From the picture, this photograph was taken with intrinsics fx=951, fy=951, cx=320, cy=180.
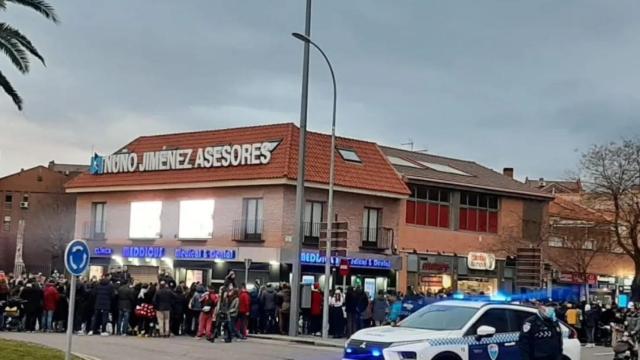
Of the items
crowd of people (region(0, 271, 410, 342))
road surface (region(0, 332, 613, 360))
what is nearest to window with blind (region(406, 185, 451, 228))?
crowd of people (region(0, 271, 410, 342))

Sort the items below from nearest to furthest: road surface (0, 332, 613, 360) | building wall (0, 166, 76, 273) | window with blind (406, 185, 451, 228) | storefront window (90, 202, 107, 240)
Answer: road surface (0, 332, 613, 360) → window with blind (406, 185, 451, 228) → storefront window (90, 202, 107, 240) → building wall (0, 166, 76, 273)

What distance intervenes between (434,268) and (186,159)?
44.8 feet

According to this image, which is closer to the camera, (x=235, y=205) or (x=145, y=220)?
(x=235, y=205)

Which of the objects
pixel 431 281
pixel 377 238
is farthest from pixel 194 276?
pixel 431 281

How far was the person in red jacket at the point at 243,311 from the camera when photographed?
27641 mm

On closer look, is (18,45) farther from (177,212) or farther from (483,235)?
(483,235)

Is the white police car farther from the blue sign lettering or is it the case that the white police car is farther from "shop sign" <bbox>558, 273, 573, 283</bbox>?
"shop sign" <bbox>558, 273, 573, 283</bbox>

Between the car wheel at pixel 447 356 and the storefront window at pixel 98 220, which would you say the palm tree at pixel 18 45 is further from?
the storefront window at pixel 98 220

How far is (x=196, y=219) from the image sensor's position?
46.0m

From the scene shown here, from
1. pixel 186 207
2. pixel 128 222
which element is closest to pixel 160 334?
pixel 186 207

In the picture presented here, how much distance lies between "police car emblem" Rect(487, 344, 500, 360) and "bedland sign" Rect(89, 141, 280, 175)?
2738 centimetres

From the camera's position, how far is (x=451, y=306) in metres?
17.1

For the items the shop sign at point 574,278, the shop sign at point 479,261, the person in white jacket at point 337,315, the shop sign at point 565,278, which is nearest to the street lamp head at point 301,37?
the person in white jacket at point 337,315

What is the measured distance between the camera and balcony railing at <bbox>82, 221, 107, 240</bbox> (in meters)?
50.8
